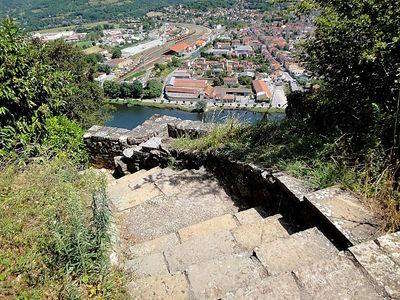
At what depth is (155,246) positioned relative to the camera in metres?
2.92

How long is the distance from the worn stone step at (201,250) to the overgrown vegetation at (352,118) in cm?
83

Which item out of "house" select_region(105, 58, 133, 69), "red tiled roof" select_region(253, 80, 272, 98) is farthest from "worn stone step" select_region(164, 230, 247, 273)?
"house" select_region(105, 58, 133, 69)

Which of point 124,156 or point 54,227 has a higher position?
point 54,227

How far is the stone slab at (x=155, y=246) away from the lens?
2.86 m

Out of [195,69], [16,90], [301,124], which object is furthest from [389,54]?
[195,69]

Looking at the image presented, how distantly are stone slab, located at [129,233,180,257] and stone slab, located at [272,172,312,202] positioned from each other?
100 centimetres

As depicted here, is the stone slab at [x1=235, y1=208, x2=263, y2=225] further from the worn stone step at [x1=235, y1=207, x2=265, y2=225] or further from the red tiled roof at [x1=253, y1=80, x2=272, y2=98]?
the red tiled roof at [x1=253, y1=80, x2=272, y2=98]

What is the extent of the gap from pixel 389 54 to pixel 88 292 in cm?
303

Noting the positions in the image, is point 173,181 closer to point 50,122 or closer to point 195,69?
point 50,122

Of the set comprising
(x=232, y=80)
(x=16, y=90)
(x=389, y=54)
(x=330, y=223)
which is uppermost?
(x=389, y=54)

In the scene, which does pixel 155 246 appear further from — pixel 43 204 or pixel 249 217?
pixel 43 204

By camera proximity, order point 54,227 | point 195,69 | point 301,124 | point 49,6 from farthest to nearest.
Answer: point 49,6 < point 195,69 < point 301,124 < point 54,227

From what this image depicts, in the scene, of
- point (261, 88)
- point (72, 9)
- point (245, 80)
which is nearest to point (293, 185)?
point (261, 88)

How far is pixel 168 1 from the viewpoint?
15062 centimetres
